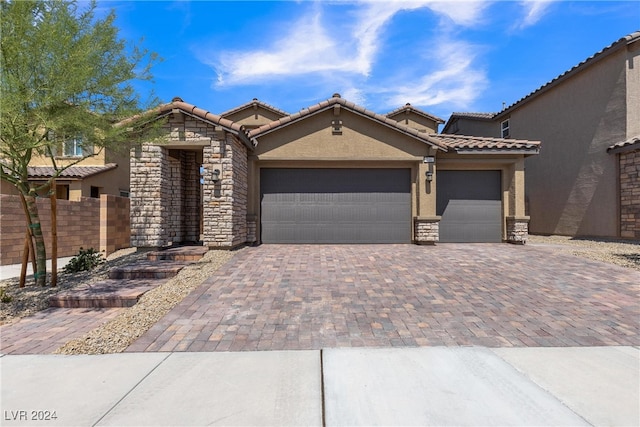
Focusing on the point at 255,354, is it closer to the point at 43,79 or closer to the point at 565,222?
the point at 43,79

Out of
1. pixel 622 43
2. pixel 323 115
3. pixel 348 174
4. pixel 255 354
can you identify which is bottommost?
pixel 255 354

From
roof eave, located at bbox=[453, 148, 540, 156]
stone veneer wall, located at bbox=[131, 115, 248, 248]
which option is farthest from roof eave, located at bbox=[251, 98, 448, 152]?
stone veneer wall, located at bbox=[131, 115, 248, 248]

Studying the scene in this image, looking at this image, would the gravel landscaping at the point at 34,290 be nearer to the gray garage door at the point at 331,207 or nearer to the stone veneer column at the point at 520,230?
the gray garage door at the point at 331,207

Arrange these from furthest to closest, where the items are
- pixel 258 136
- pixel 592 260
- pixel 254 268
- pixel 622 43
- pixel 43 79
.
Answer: pixel 622 43
pixel 258 136
pixel 592 260
pixel 254 268
pixel 43 79

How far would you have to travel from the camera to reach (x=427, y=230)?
11.2m

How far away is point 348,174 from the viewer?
38.4 feet

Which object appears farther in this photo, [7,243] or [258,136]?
[258,136]

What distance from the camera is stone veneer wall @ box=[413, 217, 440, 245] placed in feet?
36.7

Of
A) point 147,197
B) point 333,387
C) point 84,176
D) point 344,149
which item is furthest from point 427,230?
point 84,176

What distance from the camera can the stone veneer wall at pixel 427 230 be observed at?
1119 cm

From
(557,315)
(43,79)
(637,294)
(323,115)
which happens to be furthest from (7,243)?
(637,294)

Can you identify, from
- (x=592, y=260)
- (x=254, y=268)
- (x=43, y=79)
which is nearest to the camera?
(x=43, y=79)

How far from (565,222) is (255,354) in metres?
16.4

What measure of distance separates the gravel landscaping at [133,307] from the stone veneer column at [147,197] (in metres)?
0.57
